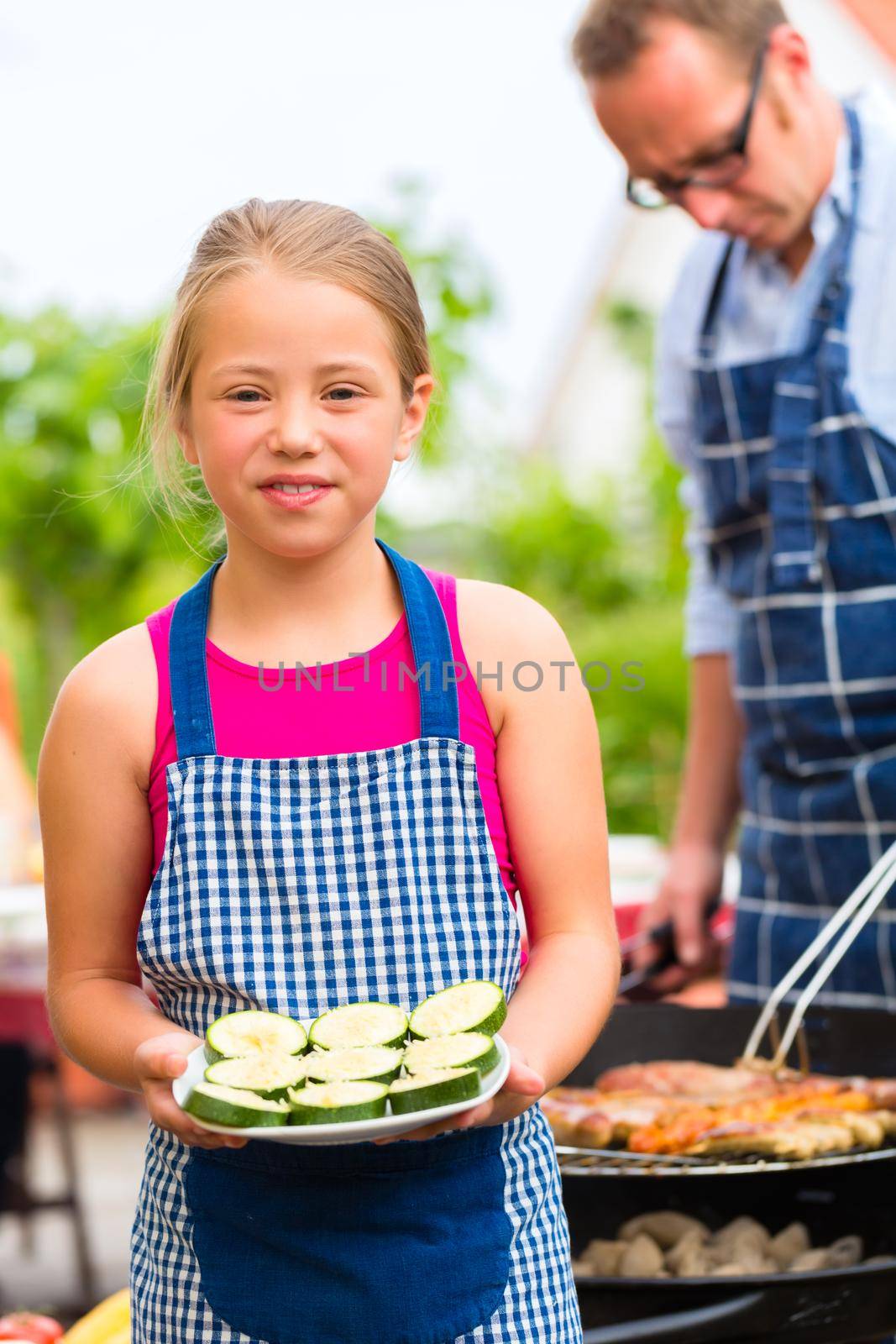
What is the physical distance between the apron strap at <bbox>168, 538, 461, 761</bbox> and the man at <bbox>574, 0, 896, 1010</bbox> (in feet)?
3.60

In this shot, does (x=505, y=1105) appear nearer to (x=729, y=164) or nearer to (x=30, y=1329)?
(x=30, y=1329)

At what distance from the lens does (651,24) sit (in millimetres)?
2141

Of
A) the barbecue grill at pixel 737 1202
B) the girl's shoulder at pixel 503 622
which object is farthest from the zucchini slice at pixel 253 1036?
the barbecue grill at pixel 737 1202

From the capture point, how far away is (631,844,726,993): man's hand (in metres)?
2.42

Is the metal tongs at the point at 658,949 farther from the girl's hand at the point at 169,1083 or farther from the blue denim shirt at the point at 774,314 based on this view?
the girl's hand at the point at 169,1083

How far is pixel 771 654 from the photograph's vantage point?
229 cm

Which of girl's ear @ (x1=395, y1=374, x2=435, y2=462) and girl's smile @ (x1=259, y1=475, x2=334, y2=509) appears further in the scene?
girl's ear @ (x1=395, y1=374, x2=435, y2=462)

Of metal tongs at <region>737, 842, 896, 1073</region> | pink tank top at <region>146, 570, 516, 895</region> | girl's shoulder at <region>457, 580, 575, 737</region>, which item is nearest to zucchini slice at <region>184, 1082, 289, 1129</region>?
pink tank top at <region>146, 570, 516, 895</region>

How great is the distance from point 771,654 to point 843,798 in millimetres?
259

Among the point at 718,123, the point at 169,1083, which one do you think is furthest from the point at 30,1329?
the point at 718,123

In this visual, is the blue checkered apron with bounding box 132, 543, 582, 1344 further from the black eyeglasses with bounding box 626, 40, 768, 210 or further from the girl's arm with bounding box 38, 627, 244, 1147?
the black eyeglasses with bounding box 626, 40, 768, 210

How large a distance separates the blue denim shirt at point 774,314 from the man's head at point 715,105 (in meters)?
0.07

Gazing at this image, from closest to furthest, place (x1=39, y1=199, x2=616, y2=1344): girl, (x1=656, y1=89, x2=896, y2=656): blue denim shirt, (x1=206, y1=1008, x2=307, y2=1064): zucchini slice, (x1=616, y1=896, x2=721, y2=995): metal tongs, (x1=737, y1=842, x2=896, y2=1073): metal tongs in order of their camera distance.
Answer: (x1=206, y1=1008, x2=307, y2=1064): zucchini slice, (x1=39, y1=199, x2=616, y2=1344): girl, (x1=737, y1=842, x2=896, y2=1073): metal tongs, (x1=656, y1=89, x2=896, y2=656): blue denim shirt, (x1=616, y1=896, x2=721, y2=995): metal tongs

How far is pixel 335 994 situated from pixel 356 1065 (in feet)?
0.53
